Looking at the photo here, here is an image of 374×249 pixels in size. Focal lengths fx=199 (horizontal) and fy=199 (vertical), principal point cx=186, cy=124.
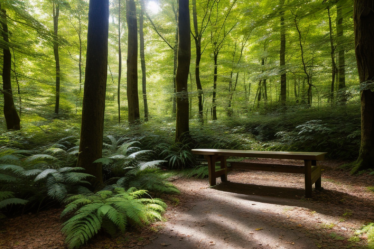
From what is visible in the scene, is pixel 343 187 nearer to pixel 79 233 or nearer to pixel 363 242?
pixel 363 242

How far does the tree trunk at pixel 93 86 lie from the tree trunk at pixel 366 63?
225 inches

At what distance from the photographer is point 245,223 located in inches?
111

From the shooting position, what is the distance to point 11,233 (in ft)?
8.62

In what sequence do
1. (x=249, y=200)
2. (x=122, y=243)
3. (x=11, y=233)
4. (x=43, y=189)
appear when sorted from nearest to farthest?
(x=122, y=243), (x=11, y=233), (x=43, y=189), (x=249, y=200)

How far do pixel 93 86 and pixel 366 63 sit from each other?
20.0 feet

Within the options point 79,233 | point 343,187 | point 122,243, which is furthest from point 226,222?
point 343,187

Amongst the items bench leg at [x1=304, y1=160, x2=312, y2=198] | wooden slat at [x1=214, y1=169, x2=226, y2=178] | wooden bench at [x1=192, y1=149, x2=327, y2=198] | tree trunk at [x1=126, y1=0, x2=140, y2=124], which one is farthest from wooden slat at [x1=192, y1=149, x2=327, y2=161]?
tree trunk at [x1=126, y1=0, x2=140, y2=124]

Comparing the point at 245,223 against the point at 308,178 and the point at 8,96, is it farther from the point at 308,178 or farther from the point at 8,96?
the point at 8,96

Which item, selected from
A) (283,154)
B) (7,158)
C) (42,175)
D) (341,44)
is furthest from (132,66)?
(341,44)

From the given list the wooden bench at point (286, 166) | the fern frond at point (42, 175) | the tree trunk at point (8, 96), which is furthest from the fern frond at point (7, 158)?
the tree trunk at point (8, 96)

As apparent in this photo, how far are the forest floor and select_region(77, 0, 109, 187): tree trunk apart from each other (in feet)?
3.33

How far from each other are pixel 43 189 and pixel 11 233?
820 mm

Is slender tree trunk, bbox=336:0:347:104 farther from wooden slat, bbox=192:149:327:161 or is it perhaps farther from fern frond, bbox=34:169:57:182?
fern frond, bbox=34:169:57:182

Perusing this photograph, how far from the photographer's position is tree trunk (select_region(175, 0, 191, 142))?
7030 mm
